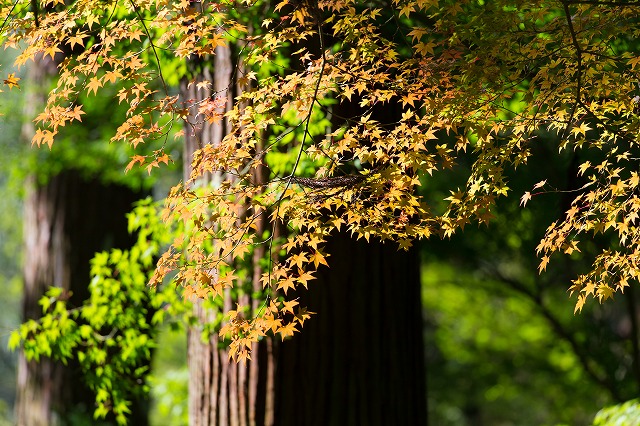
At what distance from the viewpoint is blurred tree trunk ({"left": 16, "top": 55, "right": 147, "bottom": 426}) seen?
28.3 feet

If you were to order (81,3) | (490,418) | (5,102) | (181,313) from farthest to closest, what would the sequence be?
(490,418), (5,102), (181,313), (81,3)

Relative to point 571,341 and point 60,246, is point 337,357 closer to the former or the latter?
point 60,246

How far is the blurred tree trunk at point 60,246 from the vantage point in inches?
340

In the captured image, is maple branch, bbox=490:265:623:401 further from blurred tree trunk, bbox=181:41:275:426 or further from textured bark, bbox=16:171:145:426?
blurred tree trunk, bbox=181:41:275:426

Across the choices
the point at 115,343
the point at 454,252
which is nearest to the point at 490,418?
the point at 454,252

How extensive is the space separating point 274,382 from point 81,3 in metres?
2.15

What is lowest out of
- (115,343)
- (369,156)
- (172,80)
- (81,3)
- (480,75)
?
(115,343)

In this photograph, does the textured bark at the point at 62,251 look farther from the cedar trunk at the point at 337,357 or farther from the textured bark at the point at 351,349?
the textured bark at the point at 351,349

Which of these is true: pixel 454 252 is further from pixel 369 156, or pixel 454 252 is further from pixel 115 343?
pixel 369 156

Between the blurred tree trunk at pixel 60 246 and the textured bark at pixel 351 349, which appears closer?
the textured bark at pixel 351 349

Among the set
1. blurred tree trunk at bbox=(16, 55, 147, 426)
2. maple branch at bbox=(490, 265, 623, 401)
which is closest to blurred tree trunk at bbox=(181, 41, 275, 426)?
blurred tree trunk at bbox=(16, 55, 147, 426)

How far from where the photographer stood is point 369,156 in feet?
10.4

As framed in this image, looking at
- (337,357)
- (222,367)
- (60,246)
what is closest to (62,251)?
(60,246)

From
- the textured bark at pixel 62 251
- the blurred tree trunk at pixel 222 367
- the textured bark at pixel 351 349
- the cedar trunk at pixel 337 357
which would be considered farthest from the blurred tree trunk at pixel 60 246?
the textured bark at pixel 351 349
